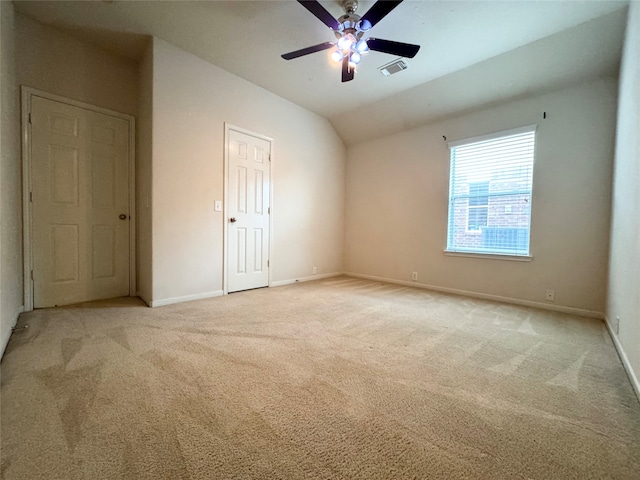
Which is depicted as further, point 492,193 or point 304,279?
point 304,279

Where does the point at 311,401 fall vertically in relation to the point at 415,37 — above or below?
below

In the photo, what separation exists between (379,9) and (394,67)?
54.4 inches

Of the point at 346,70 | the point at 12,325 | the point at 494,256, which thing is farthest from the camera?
the point at 494,256

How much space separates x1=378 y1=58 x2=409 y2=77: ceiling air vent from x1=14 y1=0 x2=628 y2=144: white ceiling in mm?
67

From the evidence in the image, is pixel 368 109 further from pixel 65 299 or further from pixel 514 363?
pixel 65 299

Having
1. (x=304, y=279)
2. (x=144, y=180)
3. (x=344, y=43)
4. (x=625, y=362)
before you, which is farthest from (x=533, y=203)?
(x=144, y=180)

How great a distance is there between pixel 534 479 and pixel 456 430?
29 centimetres

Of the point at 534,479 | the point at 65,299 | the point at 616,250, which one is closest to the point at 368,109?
the point at 616,250

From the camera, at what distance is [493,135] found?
3.54m

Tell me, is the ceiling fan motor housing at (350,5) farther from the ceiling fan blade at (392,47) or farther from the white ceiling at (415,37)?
the ceiling fan blade at (392,47)

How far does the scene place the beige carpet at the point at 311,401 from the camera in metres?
1.00

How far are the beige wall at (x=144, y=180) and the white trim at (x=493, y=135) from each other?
13.4 feet

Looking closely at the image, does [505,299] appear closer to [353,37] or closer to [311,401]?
[311,401]

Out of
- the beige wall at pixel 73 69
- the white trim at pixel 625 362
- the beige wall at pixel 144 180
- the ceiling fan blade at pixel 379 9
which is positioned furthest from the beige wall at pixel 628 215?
the beige wall at pixel 73 69
